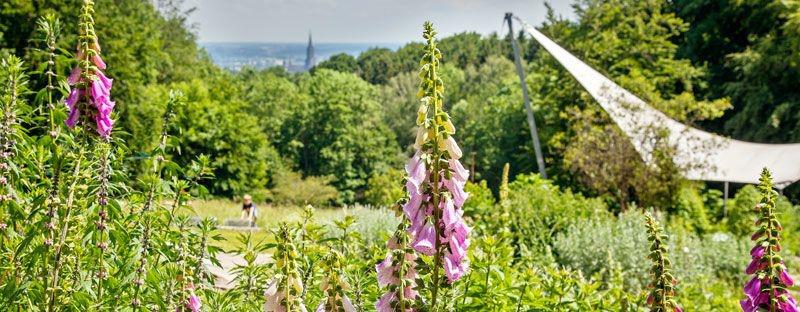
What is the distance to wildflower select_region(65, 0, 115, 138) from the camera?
2.25 meters

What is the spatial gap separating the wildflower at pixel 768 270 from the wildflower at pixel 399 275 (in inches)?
35.6

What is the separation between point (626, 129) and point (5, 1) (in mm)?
15224

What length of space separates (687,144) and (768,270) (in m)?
11.3

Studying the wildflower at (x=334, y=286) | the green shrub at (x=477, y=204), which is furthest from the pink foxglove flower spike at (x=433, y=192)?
the green shrub at (x=477, y=204)

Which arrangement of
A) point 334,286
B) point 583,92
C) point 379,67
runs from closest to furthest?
point 334,286
point 583,92
point 379,67

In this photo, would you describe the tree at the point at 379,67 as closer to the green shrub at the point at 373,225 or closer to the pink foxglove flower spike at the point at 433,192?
the green shrub at the point at 373,225

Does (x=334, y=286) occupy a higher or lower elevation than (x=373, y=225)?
higher

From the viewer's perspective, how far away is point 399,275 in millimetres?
1727

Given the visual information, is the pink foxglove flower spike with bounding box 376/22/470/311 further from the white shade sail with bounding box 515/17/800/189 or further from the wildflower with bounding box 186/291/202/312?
the white shade sail with bounding box 515/17/800/189

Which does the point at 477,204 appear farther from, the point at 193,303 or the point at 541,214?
the point at 193,303

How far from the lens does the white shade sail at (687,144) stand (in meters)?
12.3

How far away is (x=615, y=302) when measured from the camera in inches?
147

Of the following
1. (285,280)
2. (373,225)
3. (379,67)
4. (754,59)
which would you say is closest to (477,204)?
(373,225)

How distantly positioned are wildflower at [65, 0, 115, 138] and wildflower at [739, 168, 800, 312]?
199 centimetres
